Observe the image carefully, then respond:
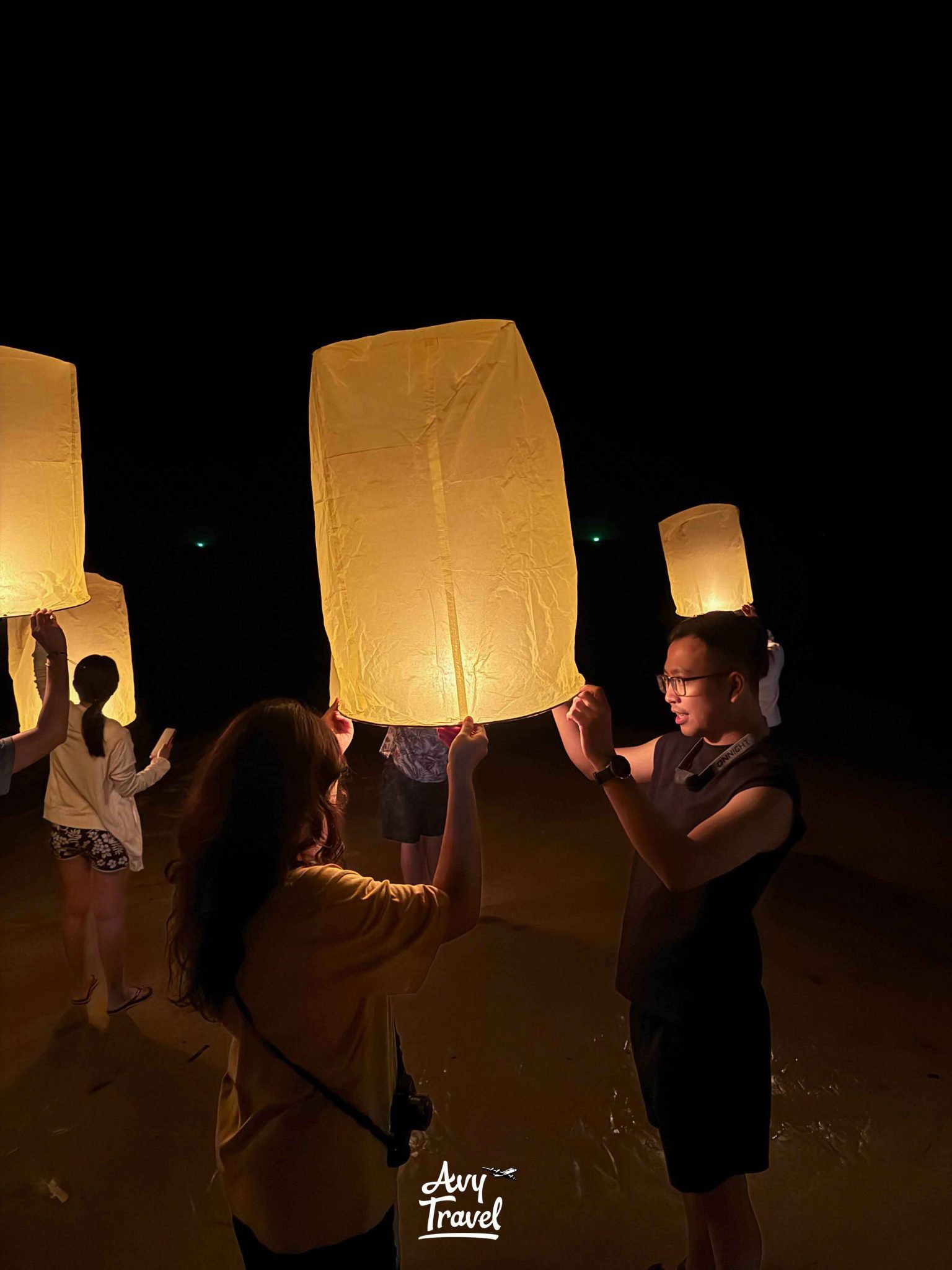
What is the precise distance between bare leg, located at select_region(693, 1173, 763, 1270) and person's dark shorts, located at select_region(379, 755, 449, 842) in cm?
202

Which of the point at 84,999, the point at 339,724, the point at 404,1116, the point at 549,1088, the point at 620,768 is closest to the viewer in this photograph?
the point at 404,1116

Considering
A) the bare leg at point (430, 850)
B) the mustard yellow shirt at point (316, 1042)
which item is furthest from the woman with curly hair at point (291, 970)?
the bare leg at point (430, 850)

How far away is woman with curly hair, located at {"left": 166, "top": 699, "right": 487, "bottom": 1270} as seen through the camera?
117 centimetres

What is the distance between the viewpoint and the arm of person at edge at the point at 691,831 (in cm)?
150

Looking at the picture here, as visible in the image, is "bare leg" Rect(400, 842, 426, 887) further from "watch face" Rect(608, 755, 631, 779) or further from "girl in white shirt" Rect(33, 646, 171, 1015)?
"watch face" Rect(608, 755, 631, 779)

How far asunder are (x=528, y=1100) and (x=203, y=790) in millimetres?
2176

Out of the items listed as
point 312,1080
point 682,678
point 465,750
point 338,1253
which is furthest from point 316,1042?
point 682,678

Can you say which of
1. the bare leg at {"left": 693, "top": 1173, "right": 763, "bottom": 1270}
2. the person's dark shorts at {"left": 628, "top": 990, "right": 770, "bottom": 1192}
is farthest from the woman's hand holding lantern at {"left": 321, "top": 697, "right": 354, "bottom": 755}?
the bare leg at {"left": 693, "top": 1173, "right": 763, "bottom": 1270}

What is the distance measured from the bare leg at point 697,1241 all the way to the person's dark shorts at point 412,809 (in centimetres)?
194

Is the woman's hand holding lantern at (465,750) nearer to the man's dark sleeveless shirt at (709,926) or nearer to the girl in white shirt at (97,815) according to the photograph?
the man's dark sleeveless shirt at (709,926)

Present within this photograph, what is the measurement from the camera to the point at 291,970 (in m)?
1.17

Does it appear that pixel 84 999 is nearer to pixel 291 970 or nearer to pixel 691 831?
pixel 291 970

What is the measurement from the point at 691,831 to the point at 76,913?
2.99 meters

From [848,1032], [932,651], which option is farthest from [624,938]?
[932,651]
